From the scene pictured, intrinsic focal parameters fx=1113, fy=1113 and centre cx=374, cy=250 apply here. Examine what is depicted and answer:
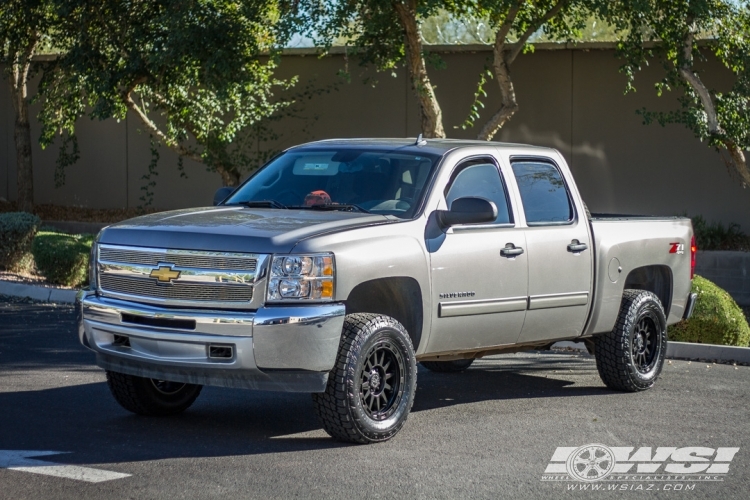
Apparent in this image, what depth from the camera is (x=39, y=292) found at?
14133 millimetres

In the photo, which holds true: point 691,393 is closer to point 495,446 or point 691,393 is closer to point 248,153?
point 495,446

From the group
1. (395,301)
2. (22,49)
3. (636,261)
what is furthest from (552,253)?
(22,49)

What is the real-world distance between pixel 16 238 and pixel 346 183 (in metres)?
9.64

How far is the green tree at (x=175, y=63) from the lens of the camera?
15.0 meters

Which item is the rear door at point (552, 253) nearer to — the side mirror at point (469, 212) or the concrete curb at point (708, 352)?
the side mirror at point (469, 212)

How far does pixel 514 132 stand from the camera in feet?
59.2

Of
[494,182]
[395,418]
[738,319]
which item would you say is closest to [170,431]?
[395,418]

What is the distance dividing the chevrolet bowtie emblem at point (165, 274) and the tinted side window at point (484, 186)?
82.0 inches

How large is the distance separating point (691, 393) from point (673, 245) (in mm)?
1274

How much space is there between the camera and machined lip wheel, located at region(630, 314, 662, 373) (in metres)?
9.04

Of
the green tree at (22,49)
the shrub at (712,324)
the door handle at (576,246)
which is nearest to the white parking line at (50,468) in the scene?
the door handle at (576,246)

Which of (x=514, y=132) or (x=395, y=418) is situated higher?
(x=514, y=132)

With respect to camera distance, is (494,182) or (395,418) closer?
(395,418)

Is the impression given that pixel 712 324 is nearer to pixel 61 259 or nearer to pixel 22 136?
pixel 61 259
